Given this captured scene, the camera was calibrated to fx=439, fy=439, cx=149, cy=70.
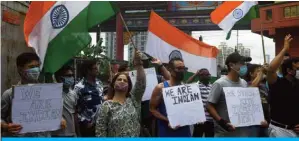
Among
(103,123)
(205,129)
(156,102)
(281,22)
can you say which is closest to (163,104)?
(156,102)

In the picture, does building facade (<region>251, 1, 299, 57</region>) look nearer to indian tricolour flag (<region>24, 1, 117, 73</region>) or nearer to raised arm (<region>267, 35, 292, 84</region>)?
raised arm (<region>267, 35, 292, 84</region>)

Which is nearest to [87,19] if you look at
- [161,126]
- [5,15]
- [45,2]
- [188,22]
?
[45,2]

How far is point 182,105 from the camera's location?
449 centimetres

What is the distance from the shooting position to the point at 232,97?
4.14 metres

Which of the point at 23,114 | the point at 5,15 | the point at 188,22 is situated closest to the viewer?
the point at 23,114

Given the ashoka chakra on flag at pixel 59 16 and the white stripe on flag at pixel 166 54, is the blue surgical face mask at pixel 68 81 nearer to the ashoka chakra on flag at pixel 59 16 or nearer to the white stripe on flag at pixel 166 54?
the ashoka chakra on flag at pixel 59 16

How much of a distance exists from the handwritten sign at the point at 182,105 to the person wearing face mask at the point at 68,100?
3.14 feet

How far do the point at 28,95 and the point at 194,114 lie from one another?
5.66 ft

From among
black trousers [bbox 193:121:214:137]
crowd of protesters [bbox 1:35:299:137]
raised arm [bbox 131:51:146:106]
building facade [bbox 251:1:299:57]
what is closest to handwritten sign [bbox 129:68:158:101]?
black trousers [bbox 193:121:214:137]

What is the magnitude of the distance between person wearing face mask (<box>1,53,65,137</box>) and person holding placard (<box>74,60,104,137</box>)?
1.01 metres

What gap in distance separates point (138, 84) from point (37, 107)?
3.07 feet

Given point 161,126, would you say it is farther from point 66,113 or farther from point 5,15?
point 5,15

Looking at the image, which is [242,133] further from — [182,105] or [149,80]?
[149,80]

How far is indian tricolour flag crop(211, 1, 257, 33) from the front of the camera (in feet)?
20.3
